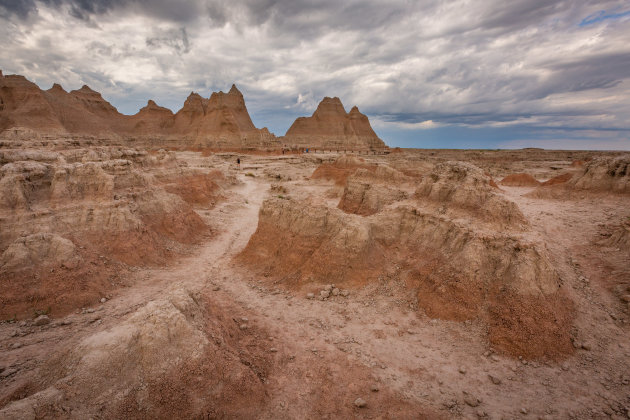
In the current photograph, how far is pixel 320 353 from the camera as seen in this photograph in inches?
294

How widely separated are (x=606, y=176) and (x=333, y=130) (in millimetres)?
93744

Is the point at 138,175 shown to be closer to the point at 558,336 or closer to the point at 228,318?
the point at 228,318

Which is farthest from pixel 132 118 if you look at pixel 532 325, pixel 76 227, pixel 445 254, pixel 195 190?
pixel 532 325

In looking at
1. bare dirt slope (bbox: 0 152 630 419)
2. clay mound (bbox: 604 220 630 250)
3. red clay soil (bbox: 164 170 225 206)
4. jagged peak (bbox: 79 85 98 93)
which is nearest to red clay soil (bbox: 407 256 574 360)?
bare dirt slope (bbox: 0 152 630 419)

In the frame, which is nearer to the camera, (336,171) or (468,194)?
(468,194)

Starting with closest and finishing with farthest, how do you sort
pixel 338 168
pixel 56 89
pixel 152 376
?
pixel 152 376
pixel 338 168
pixel 56 89

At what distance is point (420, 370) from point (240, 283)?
295 inches

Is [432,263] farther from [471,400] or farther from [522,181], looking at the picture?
[522,181]

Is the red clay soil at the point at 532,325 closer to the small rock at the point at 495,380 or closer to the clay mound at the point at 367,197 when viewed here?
the small rock at the point at 495,380

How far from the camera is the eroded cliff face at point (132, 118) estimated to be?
59312 mm

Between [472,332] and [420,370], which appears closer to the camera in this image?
[420,370]

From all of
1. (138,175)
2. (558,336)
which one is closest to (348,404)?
(558,336)

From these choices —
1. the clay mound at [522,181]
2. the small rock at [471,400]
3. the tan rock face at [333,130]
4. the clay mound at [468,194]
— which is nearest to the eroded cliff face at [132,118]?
the tan rock face at [333,130]

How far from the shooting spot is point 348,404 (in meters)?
6.00
